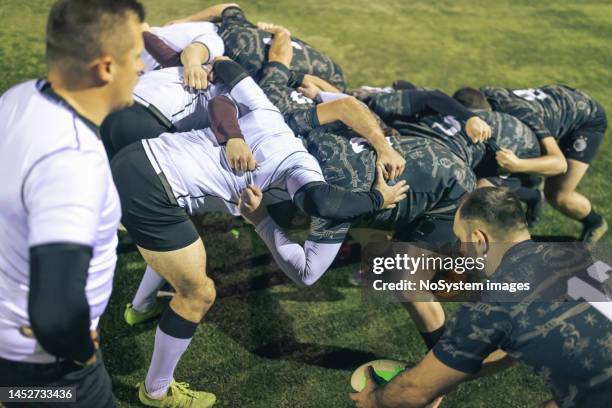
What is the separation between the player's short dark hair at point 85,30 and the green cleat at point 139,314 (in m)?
2.09

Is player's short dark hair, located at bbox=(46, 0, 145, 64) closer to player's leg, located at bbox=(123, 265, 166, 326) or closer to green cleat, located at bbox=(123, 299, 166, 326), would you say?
player's leg, located at bbox=(123, 265, 166, 326)

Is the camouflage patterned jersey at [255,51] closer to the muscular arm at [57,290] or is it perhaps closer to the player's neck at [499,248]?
the player's neck at [499,248]

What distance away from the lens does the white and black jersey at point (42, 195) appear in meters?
1.59

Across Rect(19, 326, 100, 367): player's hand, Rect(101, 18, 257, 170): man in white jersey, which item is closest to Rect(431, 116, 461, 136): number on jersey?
Rect(101, 18, 257, 170): man in white jersey

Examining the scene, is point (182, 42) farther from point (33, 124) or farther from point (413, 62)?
point (413, 62)

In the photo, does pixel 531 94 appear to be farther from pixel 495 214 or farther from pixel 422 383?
pixel 422 383

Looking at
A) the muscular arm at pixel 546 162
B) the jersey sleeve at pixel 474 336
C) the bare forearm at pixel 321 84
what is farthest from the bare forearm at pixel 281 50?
the jersey sleeve at pixel 474 336

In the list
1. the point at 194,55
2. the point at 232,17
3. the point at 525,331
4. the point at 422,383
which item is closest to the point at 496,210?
the point at 525,331

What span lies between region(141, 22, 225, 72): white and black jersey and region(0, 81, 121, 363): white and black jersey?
1.98m

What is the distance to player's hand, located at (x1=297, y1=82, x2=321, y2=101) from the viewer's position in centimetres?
378

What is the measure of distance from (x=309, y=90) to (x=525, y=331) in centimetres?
219

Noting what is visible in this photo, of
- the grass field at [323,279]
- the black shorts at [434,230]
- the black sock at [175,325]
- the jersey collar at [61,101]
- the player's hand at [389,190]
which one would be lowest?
the grass field at [323,279]

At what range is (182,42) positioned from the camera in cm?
382

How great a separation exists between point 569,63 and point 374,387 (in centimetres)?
579
